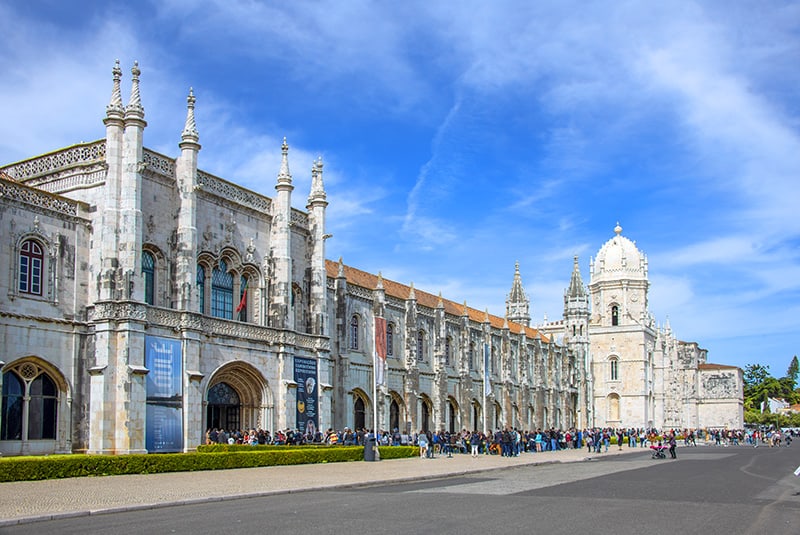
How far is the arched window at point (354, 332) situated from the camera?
4838 centimetres

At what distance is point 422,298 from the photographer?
204 feet

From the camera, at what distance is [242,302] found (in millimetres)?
38250

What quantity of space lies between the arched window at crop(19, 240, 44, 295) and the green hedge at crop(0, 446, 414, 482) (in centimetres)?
769

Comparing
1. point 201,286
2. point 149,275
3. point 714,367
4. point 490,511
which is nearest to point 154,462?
point 149,275

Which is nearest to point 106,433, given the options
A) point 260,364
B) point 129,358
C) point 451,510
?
point 129,358

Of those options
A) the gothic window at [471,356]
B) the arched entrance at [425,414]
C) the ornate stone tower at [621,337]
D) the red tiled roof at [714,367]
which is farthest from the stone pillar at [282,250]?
the red tiled roof at [714,367]

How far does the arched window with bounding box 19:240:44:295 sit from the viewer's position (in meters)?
29.3

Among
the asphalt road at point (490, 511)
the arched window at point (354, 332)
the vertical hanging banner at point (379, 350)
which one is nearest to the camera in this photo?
the asphalt road at point (490, 511)

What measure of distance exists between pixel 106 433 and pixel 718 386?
109m

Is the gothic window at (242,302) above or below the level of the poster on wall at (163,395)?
above

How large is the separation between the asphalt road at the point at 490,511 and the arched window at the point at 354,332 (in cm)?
2342

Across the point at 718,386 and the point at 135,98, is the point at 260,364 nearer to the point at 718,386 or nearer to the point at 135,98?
the point at 135,98

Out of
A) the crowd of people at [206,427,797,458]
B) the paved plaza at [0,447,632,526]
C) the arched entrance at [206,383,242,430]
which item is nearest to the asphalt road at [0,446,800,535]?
the paved plaza at [0,447,632,526]

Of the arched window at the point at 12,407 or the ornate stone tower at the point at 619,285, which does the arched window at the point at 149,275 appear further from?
the ornate stone tower at the point at 619,285
